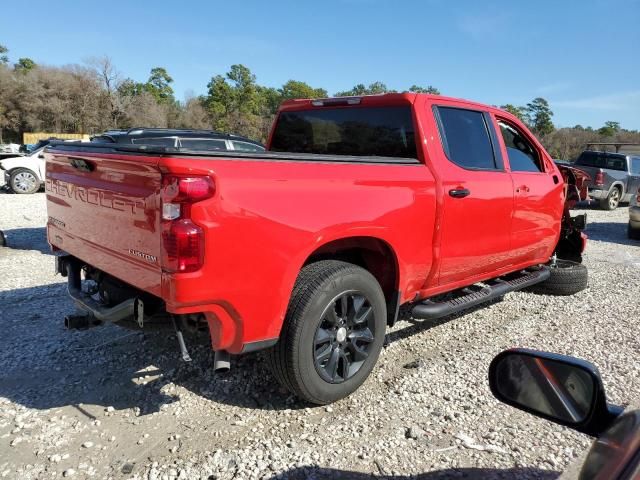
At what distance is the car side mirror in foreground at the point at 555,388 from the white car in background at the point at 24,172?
15.8 m

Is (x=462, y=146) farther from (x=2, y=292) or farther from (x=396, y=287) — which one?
(x=2, y=292)

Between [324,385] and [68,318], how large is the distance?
1800 mm

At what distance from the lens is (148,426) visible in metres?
3.06

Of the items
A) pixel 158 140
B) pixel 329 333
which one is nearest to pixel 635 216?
pixel 329 333

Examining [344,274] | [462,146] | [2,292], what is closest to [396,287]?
[344,274]

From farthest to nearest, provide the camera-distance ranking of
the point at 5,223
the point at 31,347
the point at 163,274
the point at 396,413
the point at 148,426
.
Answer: the point at 5,223
the point at 31,347
the point at 396,413
the point at 148,426
the point at 163,274

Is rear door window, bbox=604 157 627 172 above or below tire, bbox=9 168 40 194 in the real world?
above

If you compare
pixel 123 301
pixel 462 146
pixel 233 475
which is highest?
pixel 462 146

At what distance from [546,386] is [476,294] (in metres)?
2.93

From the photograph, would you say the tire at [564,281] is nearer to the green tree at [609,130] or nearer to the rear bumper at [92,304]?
the rear bumper at [92,304]

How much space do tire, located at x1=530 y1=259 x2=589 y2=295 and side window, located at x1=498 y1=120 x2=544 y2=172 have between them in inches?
54.0

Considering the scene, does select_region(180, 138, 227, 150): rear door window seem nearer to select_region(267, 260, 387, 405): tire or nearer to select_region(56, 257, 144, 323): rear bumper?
select_region(56, 257, 144, 323): rear bumper

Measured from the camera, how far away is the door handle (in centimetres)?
386

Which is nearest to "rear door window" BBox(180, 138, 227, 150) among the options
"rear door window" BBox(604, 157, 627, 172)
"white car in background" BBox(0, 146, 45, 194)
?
"white car in background" BBox(0, 146, 45, 194)
